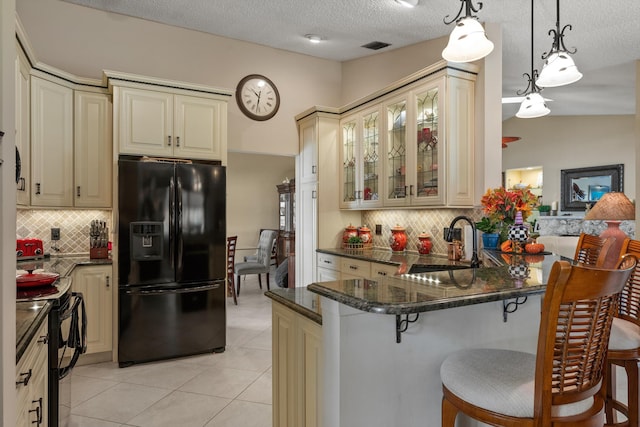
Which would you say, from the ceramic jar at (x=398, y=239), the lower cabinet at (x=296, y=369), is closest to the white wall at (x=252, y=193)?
the ceramic jar at (x=398, y=239)

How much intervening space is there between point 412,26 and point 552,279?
11.3 ft

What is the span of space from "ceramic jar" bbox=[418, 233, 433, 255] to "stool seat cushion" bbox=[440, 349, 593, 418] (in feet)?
8.50

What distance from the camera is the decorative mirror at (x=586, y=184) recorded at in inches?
261

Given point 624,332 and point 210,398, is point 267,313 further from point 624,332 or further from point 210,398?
point 624,332

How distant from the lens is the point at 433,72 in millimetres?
3531

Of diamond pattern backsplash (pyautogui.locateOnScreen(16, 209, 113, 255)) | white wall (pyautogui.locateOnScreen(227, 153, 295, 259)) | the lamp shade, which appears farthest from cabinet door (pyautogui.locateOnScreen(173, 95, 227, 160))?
white wall (pyautogui.locateOnScreen(227, 153, 295, 259))

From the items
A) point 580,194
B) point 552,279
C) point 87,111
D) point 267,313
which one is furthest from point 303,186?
point 580,194

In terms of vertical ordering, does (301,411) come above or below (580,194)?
below

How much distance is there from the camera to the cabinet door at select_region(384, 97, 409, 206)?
3.92 metres

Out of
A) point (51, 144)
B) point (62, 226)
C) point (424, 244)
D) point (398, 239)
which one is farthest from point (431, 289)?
point (62, 226)

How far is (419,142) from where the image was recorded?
3.73 meters

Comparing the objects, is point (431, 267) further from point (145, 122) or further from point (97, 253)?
point (97, 253)

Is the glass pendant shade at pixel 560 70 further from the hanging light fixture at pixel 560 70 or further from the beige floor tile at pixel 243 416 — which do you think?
the beige floor tile at pixel 243 416

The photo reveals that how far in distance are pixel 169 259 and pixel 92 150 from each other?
1.28 m
